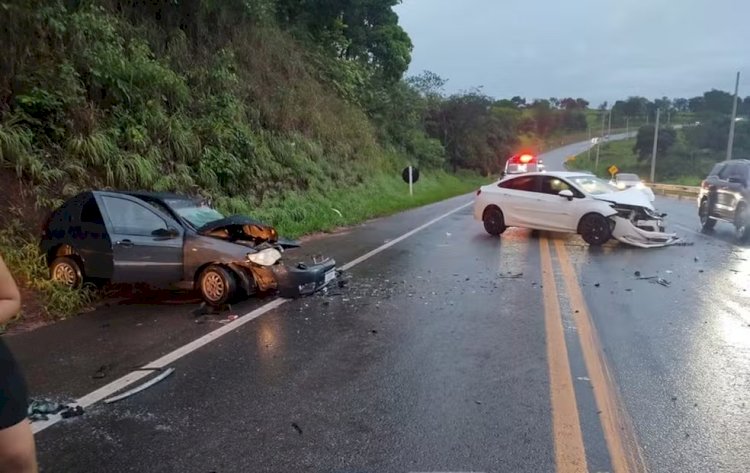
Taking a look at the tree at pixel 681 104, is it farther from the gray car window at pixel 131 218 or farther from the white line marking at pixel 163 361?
the white line marking at pixel 163 361

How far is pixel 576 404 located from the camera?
4.43 m

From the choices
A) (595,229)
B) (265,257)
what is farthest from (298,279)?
(595,229)

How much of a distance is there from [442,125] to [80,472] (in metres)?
56.2

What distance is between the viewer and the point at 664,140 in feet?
222

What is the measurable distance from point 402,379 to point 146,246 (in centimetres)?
422

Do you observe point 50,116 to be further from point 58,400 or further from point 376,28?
point 376,28

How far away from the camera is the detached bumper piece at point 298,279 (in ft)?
25.2

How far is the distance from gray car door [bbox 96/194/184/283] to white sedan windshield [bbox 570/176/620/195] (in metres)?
9.41

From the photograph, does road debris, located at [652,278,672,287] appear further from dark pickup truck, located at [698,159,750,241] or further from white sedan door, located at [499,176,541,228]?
dark pickup truck, located at [698,159,750,241]

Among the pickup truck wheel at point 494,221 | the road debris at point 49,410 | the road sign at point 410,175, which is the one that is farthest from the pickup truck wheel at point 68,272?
the road sign at point 410,175

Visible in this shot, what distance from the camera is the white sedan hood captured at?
13078mm

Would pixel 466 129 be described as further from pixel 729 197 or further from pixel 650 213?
pixel 650 213

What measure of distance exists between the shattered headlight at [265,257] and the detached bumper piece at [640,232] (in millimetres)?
8184

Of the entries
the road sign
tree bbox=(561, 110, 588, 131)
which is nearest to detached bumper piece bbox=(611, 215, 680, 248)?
the road sign
